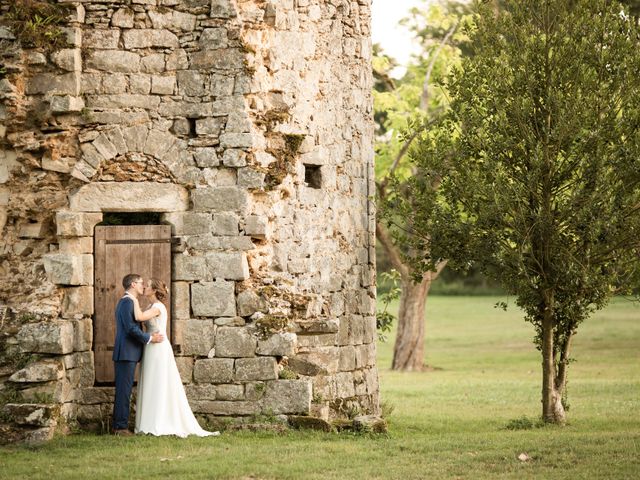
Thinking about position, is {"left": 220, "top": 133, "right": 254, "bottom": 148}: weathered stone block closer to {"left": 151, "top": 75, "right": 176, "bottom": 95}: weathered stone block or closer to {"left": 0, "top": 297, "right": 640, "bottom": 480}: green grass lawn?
{"left": 151, "top": 75, "right": 176, "bottom": 95}: weathered stone block

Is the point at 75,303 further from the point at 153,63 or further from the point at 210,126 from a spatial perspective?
the point at 153,63

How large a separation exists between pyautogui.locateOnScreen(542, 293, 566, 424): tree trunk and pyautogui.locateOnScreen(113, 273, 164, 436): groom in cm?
542

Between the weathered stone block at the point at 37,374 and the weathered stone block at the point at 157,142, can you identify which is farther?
the weathered stone block at the point at 157,142

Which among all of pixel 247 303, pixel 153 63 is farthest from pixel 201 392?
pixel 153 63

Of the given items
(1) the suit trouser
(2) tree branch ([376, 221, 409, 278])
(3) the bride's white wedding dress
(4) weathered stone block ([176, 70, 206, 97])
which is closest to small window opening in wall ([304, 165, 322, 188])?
(4) weathered stone block ([176, 70, 206, 97])

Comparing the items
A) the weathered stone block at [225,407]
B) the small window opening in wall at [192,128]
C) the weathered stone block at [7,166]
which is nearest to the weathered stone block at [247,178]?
the small window opening in wall at [192,128]

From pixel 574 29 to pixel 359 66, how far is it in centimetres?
297

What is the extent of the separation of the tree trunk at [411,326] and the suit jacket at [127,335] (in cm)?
1613

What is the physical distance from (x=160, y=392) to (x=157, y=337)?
614 millimetres

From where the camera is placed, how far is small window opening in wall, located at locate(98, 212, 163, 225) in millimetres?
14195

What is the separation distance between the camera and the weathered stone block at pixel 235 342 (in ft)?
43.4

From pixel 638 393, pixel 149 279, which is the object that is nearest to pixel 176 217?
pixel 149 279

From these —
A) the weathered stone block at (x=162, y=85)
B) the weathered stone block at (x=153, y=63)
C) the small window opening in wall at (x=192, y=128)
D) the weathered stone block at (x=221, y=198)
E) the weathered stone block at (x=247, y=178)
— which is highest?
the weathered stone block at (x=153, y=63)

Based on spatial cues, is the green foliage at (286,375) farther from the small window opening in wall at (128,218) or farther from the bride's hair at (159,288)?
the small window opening in wall at (128,218)
